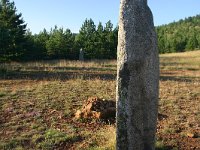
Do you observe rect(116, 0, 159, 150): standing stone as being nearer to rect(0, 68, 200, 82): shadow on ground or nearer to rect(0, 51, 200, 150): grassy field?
rect(0, 51, 200, 150): grassy field

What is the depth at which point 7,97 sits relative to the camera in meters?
13.4

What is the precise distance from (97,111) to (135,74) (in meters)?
4.06

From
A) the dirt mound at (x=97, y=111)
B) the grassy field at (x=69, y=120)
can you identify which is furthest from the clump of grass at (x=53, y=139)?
the dirt mound at (x=97, y=111)

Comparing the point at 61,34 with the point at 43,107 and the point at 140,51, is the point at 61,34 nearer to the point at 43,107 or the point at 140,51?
the point at 43,107

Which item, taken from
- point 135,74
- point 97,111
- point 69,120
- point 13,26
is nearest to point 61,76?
point 69,120

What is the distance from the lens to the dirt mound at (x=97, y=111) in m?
10.6

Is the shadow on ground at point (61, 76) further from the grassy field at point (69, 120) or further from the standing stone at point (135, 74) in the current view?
the standing stone at point (135, 74)

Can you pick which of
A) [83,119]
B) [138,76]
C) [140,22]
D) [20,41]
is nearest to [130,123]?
[138,76]

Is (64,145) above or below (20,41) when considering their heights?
below

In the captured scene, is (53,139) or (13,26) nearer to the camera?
(53,139)

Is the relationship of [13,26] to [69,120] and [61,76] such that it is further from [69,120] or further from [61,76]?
[69,120]

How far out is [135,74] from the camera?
6781 mm

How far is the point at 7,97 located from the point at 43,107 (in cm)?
201

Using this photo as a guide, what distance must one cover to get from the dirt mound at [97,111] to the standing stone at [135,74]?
3.65 meters
